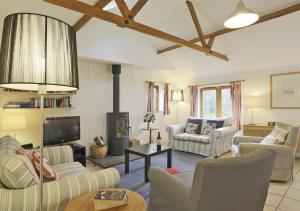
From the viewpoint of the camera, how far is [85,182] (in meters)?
1.56

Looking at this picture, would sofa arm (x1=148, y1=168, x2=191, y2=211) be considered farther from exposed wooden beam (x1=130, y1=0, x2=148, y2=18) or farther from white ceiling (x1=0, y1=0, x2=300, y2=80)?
white ceiling (x1=0, y1=0, x2=300, y2=80)

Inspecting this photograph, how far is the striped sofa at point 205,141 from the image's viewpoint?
4.32 meters

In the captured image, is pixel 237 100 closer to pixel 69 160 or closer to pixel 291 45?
pixel 291 45

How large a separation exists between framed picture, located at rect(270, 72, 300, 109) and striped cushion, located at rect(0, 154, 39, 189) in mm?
5100

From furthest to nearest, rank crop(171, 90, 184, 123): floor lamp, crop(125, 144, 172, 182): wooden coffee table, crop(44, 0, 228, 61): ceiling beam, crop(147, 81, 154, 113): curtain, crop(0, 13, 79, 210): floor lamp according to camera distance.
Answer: crop(171, 90, 184, 123): floor lamp
crop(147, 81, 154, 113): curtain
crop(125, 144, 172, 182): wooden coffee table
crop(44, 0, 228, 61): ceiling beam
crop(0, 13, 79, 210): floor lamp

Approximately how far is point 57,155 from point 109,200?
166 centimetres

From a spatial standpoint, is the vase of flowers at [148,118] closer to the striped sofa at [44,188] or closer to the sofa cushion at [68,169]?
the sofa cushion at [68,169]

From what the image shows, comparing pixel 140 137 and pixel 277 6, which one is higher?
pixel 277 6

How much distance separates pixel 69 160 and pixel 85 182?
1.32 metres

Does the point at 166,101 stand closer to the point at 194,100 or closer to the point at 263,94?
the point at 194,100

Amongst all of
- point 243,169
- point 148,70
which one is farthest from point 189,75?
point 243,169

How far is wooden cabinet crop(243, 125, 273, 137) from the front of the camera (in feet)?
14.2

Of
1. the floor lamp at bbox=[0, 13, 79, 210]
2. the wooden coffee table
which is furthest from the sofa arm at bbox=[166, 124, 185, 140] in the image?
the floor lamp at bbox=[0, 13, 79, 210]

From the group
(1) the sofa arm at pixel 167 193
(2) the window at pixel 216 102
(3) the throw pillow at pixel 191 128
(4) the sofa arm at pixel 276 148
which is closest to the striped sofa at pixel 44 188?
(1) the sofa arm at pixel 167 193
